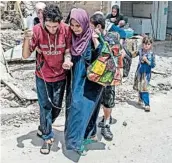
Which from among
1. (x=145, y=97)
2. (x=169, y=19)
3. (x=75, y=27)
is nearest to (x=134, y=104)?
(x=145, y=97)

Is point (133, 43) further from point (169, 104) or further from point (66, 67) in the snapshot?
point (66, 67)

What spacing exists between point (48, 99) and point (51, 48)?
1.93 feet

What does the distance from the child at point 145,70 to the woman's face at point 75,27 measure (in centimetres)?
208

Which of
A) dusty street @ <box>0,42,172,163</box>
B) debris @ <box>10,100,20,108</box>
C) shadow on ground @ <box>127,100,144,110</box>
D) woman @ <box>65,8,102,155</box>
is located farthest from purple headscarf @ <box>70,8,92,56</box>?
shadow on ground @ <box>127,100,144,110</box>

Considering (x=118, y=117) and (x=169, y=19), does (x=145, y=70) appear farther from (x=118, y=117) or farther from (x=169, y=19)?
(x=169, y=19)

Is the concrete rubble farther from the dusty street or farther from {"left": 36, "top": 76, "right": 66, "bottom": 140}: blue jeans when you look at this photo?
{"left": 36, "top": 76, "right": 66, "bottom": 140}: blue jeans

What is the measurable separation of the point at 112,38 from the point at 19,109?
6.74ft

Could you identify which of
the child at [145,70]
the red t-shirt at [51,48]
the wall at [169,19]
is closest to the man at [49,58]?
the red t-shirt at [51,48]

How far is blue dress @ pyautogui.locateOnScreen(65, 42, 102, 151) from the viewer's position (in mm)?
4047

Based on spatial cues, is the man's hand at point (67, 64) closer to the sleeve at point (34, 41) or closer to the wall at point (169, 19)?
the sleeve at point (34, 41)

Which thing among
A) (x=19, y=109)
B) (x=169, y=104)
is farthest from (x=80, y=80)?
(x=169, y=104)

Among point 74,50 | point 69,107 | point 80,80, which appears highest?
point 74,50

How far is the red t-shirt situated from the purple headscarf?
74mm

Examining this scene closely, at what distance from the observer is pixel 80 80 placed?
4.06 m
